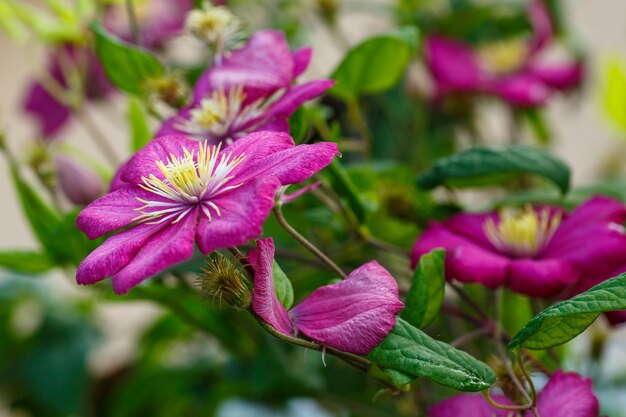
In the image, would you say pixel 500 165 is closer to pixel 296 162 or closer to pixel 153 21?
pixel 296 162

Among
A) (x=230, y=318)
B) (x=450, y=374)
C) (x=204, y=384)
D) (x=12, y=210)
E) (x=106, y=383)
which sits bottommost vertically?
(x=12, y=210)

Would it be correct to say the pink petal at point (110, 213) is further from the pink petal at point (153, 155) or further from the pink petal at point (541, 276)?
the pink petal at point (541, 276)

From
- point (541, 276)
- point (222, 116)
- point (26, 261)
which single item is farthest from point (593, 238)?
point (26, 261)

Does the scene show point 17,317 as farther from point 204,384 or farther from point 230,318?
point 230,318

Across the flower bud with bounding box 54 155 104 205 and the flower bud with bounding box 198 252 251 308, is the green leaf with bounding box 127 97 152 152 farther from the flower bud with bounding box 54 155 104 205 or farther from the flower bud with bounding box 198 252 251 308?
the flower bud with bounding box 198 252 251 308

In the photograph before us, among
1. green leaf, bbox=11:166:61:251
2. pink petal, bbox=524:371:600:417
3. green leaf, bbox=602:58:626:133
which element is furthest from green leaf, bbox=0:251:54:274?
green leaf, bbox=602:58:626:133

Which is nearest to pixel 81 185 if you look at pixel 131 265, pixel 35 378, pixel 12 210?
pixel 131 265
